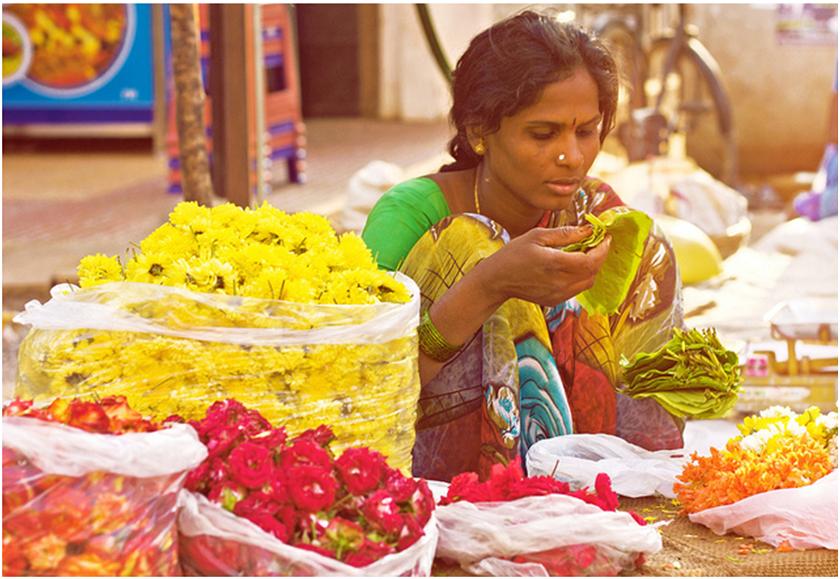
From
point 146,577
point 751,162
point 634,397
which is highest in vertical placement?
point 146,577

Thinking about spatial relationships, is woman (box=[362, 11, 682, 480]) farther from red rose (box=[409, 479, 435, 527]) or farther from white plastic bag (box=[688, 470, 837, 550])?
red rose (box=[409, 479, 435, 527])

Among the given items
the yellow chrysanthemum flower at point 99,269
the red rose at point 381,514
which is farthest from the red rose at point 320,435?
the yellow chrysanthemum flower at point 99,269

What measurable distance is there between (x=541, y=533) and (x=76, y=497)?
73cm

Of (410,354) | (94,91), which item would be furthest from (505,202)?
(94,91)

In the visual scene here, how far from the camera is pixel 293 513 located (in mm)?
1991

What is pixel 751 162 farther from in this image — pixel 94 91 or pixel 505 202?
pixel 505 202

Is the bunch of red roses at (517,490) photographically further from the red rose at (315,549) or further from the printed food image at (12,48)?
the printed food image at (12,48)

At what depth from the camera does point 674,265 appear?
3090 mm

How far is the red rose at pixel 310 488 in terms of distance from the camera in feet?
6.54

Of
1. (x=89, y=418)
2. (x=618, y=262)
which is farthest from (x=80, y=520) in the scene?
(x=618, y=262)

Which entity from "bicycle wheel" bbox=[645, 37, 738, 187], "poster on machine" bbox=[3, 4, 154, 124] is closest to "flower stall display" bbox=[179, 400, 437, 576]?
"bicycle wheel" bbox=[645, 37, 738, 187]

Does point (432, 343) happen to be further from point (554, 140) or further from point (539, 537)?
point (539, 537)

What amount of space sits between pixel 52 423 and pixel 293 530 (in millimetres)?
367

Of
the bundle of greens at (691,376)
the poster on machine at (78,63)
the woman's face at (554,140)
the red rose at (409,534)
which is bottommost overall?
the poster on machine at (78,63)
